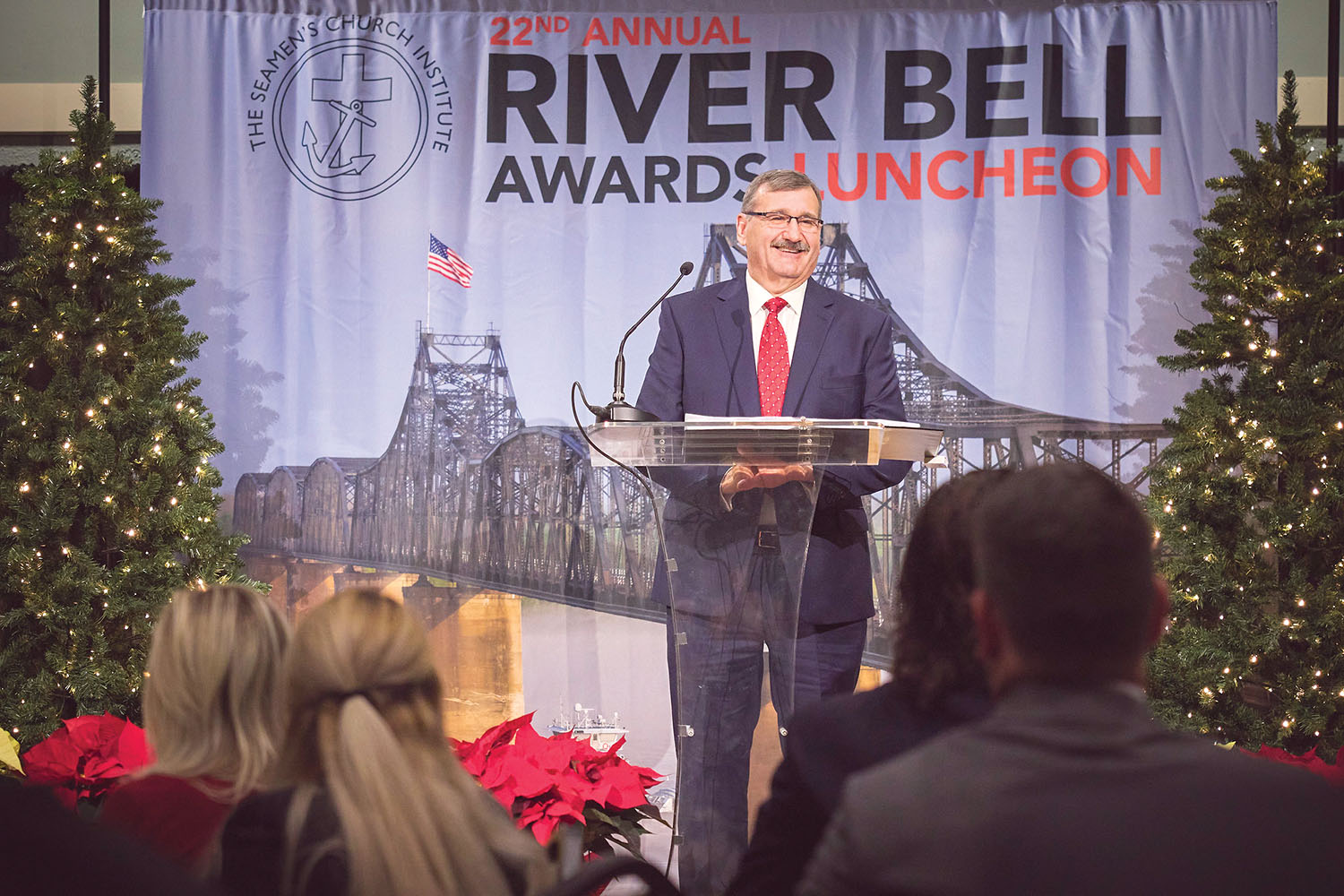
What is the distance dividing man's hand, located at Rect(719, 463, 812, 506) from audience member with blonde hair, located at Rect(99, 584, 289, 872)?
3.43 feet

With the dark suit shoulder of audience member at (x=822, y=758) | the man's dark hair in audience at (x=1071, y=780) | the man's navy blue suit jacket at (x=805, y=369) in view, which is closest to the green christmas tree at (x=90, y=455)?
the man's navy blue suit jacket at (x=805, y=369)

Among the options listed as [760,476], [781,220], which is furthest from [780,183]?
[760,476]

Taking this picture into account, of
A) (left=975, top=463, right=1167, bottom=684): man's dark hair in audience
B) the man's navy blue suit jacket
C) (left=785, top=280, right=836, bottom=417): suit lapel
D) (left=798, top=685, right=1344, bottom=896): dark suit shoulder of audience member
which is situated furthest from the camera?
(left=785, top=280, right=836, bottom=417): suit lapel

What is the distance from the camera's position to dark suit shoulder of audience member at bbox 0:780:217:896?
397 mm

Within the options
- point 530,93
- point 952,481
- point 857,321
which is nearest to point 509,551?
point 530,93

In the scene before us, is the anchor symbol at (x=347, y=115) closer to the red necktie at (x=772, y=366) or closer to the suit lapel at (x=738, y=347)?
the suit lapel at (x=738, y=347)

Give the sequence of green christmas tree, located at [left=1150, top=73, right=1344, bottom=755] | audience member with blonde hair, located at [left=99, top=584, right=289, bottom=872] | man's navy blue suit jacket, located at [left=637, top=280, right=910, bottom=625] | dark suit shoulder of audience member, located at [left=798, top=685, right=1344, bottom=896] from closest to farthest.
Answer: dark suit shoulder of audience member, located at [left=798, top=685, right=1344, bottom=896], audience member with blonde hair, located at [left=99, top=584, right=289, bottom=872], man's navy blue suit jacket, located at [left=637, top=280, right=910, bottom=625], green christmas tree, located at [left=1150, top=73, right=1344, bottom=755]

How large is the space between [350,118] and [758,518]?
343 centimetres

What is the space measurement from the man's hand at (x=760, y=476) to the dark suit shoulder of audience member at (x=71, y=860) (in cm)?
204

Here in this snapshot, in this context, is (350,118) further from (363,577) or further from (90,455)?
(363,577)

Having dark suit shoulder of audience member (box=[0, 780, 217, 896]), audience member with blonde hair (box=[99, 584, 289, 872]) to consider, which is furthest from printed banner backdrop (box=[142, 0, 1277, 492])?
dark suit shoulder of audience member (box=[0, 780, 217, 896])

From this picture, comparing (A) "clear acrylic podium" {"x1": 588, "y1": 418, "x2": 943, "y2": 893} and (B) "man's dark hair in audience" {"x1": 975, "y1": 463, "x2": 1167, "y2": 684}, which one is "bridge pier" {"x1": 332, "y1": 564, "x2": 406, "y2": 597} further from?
(B) "man's dark hair in audience" {"x1": 975, "y1": 463, "x2": 1167, "y2": 684}

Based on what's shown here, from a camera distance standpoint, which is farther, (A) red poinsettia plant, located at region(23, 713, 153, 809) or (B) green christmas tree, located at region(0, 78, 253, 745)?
(B) green christmas tree, located at region(0, 78, 253, 745)

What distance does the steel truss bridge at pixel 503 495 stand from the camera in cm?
497
